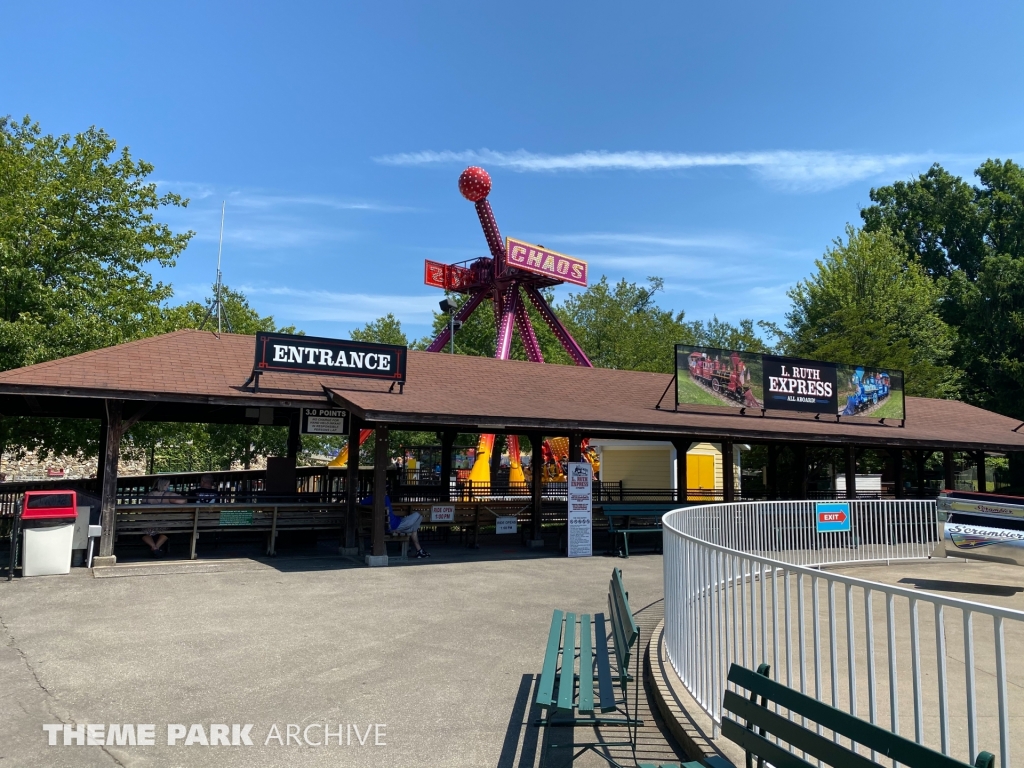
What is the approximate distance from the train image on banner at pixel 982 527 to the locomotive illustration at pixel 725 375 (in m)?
7.26

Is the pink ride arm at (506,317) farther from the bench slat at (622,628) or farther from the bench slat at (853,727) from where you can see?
the bench slat at (853,727)

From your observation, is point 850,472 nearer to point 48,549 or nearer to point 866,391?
point 866,391

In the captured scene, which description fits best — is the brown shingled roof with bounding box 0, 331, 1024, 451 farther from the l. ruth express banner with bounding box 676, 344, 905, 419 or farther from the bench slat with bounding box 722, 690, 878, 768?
the bench slat with bounding box 722, 690, 878, 768

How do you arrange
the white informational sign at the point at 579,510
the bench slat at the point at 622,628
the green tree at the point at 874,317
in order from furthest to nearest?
1. the green tree at the point at 874,317
2. the white informational sign at the point at 579,510
3. the bench slat at the point at 622,628

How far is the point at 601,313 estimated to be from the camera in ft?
155

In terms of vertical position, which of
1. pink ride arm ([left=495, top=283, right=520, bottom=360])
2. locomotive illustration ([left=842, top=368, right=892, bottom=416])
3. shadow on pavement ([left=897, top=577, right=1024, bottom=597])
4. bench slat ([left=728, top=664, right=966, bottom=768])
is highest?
pink ride arm ([left=495, top=283, right=520, bottom=360])

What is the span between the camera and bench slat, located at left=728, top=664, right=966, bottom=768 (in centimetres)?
248

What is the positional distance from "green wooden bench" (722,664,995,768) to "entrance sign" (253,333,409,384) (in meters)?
12.0

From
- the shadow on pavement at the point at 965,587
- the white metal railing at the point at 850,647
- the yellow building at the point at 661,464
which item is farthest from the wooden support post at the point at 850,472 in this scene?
the yellow building at the point at 661,464

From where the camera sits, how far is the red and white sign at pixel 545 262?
36.3 metres

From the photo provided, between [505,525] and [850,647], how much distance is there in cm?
1269

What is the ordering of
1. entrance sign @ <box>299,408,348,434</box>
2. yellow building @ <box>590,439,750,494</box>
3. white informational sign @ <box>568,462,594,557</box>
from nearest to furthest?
1. entrance sign @ <box>299,408,348,434</box>
2. white informational sign @ <box>568,462,594,557</box>
3. yellow building @ <box>590,439,750,494</box>

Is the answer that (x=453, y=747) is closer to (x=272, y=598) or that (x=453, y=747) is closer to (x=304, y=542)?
(x=272, y=598)

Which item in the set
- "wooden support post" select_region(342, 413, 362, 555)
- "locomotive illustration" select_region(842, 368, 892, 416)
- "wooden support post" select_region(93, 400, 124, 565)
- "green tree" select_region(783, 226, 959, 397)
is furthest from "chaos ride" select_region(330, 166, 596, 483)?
"wooden support post" select_region(93, 400, 124, 565)
